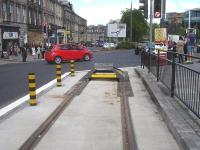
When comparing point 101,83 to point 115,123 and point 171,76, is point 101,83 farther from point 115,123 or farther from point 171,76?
point 115,123

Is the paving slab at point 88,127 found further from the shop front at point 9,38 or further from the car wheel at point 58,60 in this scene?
the shop front at point 9,38

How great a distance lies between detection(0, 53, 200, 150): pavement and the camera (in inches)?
272

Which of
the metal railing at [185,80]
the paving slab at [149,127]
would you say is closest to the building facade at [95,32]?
the paving slab at [149,127]

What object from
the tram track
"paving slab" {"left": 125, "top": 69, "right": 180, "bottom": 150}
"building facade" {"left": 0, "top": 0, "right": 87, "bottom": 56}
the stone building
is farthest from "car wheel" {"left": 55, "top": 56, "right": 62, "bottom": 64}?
"paving slab" {"left": 125, "top": 69, "right": 180, "bottom": 150}

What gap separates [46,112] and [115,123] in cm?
204

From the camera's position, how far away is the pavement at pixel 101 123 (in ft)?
22.7

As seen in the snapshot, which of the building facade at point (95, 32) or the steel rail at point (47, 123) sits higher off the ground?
the building facade at point (95, 32)

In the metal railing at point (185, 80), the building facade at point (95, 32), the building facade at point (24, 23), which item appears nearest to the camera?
the metal railing at point (185, 80)

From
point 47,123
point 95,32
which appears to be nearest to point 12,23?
point 47,123

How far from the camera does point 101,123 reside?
8.73 metres

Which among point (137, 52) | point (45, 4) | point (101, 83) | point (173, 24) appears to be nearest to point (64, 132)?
point (101, 83)

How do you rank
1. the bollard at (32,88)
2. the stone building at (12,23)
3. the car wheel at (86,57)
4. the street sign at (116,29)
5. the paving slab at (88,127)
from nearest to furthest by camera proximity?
the paving slab at (88,127)
the bollard at (32,88)
the car wheel at (86,57)
the stone building at (12,23)
the street sign at (116,29)

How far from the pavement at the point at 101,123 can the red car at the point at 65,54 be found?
1933 cm

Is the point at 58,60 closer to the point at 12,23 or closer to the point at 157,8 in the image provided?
the point at 157,8
